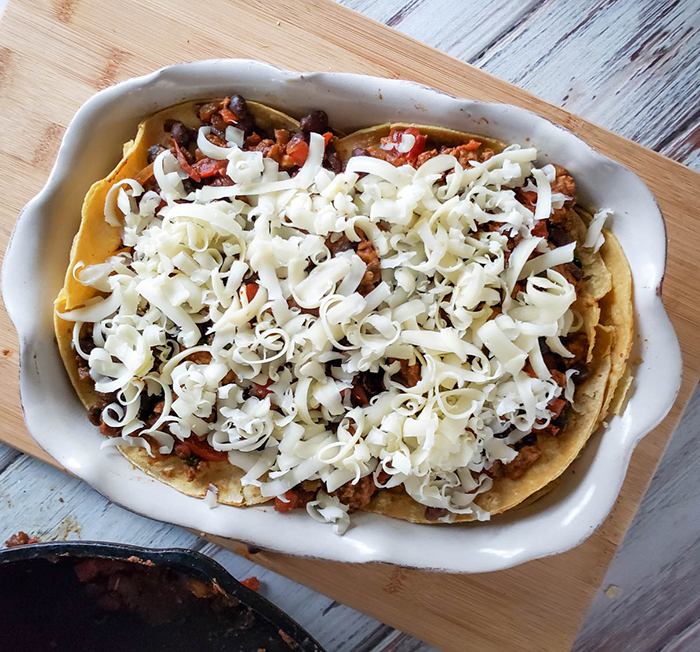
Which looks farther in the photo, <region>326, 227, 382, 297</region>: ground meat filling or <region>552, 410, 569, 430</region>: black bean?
<region>552, 410, 569, 430</region>: black bean

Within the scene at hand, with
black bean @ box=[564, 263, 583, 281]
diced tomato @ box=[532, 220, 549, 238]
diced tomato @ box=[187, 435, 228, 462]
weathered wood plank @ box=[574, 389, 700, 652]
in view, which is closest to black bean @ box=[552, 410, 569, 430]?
black bean @ box=[564, 263, 583, 281]

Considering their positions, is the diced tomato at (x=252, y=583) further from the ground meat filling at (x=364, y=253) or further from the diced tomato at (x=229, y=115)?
the diced tomato at (x=229, y=115)

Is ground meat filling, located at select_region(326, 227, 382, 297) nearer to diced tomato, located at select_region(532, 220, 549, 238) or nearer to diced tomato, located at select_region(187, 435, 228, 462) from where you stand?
diced tomato, located at select_region(532, 220, 549, 238)

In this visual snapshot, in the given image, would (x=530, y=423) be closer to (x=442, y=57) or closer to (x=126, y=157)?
(x=442, y=57)

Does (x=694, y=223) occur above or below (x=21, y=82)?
above

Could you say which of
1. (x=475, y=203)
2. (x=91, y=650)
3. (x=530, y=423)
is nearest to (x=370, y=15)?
(x=475, y=203)

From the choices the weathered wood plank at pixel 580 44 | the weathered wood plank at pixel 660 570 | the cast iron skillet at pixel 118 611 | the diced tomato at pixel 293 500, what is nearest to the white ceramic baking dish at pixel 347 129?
the diced tomato at pixel 293 500
